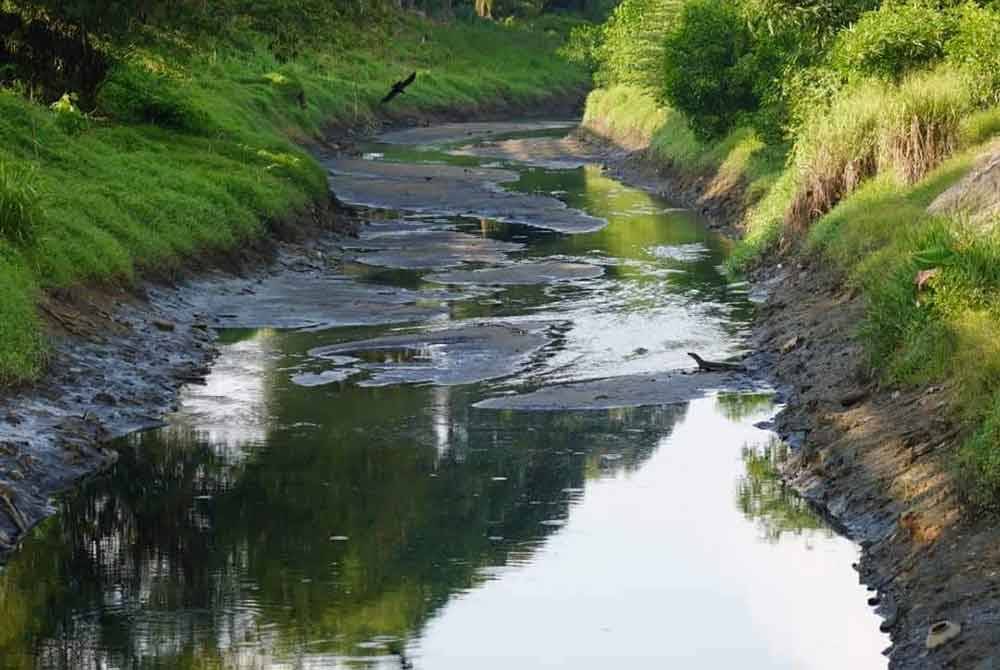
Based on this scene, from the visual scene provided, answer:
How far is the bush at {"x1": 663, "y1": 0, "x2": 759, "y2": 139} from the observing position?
41.5 meters

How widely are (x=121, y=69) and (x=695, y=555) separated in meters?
25.1

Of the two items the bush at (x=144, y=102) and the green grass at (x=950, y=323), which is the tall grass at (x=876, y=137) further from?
the bush at (x=144, y=102)

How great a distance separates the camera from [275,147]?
39312mm

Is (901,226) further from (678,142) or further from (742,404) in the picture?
(678,142)

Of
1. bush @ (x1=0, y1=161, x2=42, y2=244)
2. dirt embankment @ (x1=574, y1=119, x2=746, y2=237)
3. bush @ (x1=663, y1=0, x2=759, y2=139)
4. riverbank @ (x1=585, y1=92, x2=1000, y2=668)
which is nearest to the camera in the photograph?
riverbank @ (x1=585, y1=92, x2=1000, y2=668)

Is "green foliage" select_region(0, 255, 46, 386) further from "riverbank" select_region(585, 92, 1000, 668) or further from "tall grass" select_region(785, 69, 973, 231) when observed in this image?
"tall grass" select_region(785, 69, 973, 231)

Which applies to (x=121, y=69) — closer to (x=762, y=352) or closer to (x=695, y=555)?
(x=762, y=352)

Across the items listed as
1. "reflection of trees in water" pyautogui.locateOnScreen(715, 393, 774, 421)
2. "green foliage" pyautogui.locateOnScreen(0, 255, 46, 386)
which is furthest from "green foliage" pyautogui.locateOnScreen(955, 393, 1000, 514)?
"green foliage" pyautogui.locateOnScreen(0, 255, 46, 386)

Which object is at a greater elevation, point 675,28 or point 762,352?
point 675,28

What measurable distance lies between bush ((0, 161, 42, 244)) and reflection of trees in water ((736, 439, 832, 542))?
9482mm

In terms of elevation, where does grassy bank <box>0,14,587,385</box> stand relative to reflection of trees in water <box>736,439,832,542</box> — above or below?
above

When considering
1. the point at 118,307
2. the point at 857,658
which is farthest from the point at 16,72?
the point at 857,658

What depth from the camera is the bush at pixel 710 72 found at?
4153cm

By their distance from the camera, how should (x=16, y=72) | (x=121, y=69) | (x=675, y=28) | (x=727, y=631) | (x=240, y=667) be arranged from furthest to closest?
(x=675, y=28)
(x=121, y=69)
(x=16, y=72)
(x=727, y=631)
(x=240, y=667)
